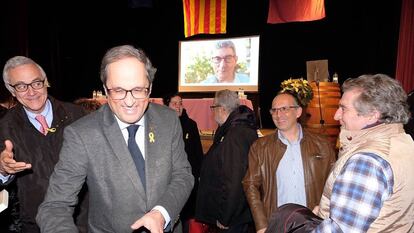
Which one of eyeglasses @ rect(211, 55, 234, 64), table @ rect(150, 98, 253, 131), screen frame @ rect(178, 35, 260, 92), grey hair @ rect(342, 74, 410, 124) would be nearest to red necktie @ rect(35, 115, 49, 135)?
grey hair @ rect(342, 74, 410, 124)

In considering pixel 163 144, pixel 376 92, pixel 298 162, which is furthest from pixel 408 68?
pixel 163 144

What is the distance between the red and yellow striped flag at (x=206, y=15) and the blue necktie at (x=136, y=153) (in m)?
7.17

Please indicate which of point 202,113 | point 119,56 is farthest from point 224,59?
point 119,56

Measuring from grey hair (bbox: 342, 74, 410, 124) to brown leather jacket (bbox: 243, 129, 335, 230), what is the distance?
1.05 metres

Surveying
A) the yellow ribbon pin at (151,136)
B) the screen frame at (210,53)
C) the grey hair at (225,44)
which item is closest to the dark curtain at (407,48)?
the screen frame at (210,53)

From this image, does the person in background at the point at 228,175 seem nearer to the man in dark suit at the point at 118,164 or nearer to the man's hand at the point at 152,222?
the man in dark suit at the point at 118,164

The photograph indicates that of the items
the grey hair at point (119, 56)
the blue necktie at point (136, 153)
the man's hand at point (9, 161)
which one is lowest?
the man's hand at point (9, 161)

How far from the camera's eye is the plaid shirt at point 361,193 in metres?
1.28

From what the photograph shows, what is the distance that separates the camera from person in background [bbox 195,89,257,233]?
9.30 feet

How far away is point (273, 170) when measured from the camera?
8.50ft

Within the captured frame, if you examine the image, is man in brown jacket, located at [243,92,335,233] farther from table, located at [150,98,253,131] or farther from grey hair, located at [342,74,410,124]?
table, located at [150,98,253,131]

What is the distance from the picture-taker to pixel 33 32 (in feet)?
31.9

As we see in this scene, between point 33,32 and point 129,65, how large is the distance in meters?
10.0

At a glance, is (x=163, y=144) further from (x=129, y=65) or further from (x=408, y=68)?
(x=408, y=68)
